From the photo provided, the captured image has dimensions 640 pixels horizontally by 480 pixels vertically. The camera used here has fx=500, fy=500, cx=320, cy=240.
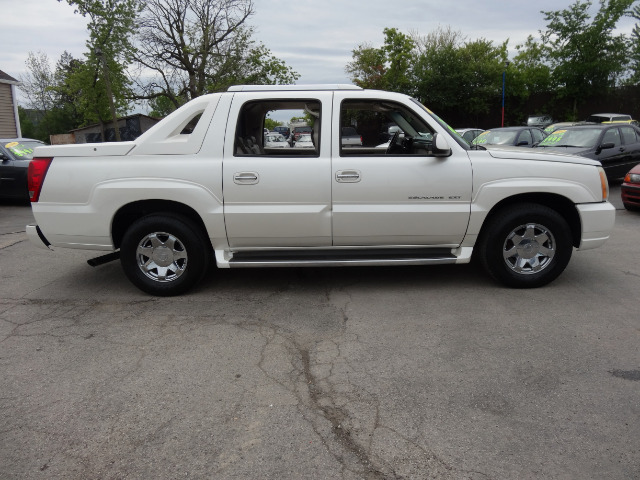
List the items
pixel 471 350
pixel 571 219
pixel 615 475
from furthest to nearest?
pixel 571 219, pixel 471 350, pixel 615 475

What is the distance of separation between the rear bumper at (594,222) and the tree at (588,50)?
26.1 m

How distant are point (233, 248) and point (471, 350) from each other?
2.40 metres

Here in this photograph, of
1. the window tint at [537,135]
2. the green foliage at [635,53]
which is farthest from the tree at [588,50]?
the window tint at [537,135]

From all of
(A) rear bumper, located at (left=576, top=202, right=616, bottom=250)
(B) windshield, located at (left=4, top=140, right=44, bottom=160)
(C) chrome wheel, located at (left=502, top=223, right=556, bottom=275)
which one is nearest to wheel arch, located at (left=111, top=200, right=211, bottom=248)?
(C) chrome wheel, located at (left=502, top=223, right=556, bottom=275)

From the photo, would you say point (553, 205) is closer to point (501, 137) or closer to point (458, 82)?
point (501, 137)

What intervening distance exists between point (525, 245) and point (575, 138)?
7782 millimetres

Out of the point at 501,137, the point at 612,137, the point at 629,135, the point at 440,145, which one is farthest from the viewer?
the point at 501,137

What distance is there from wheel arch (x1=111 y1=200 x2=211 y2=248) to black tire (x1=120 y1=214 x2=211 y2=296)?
96 millimetres

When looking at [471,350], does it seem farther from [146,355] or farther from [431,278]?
[146,355]

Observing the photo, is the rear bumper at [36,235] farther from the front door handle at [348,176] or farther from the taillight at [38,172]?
the front door handle at [348,176]

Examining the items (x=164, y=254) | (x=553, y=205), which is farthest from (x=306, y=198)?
(x=553, y=205)

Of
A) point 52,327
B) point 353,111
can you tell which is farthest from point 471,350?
point 52,327

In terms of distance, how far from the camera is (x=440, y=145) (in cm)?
459

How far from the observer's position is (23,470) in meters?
2.51
